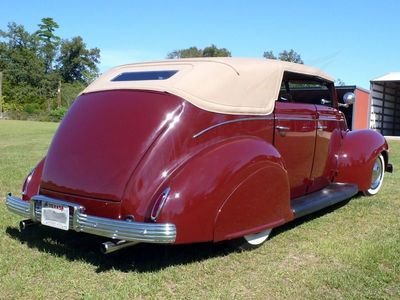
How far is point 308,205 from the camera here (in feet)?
16.0

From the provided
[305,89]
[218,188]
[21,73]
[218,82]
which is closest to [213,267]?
[218,188]

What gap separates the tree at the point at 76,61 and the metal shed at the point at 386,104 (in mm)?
52437

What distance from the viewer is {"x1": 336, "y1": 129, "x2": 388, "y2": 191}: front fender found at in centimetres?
610

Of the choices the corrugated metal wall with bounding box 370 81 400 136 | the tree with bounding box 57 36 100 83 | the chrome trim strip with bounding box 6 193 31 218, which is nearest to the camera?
the chrome trim strip with bounding box 6 193 31 218

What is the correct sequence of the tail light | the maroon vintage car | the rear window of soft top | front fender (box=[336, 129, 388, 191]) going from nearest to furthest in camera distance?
the tail light, the maroon vintage car, the rear window of soft top, front fender (box=[336, 129, 388, 191])

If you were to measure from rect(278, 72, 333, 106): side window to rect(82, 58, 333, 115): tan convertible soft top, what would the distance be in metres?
0.55

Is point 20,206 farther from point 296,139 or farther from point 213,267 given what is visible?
point 296,139

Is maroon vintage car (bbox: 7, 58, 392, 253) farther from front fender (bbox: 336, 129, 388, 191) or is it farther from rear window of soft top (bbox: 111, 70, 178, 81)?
front fender (bbox: 336, 129, 388, 191)

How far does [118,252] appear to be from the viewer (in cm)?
429

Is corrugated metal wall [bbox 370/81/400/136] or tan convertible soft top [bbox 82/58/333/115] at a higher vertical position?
tan convertible soft top [bbox 82/58/333/115]

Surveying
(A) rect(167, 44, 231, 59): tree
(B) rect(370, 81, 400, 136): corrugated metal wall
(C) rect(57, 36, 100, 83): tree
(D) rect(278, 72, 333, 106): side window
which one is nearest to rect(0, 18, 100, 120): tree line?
(C) rect(57, 36, 100, 83): tree

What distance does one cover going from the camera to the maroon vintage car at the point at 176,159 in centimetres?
369

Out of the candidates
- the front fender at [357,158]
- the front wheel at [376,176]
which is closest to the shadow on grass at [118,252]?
the front fender at [357,158]

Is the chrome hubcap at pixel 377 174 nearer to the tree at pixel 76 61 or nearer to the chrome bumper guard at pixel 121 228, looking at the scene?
the chrome bumper guard at pixel 121 228
